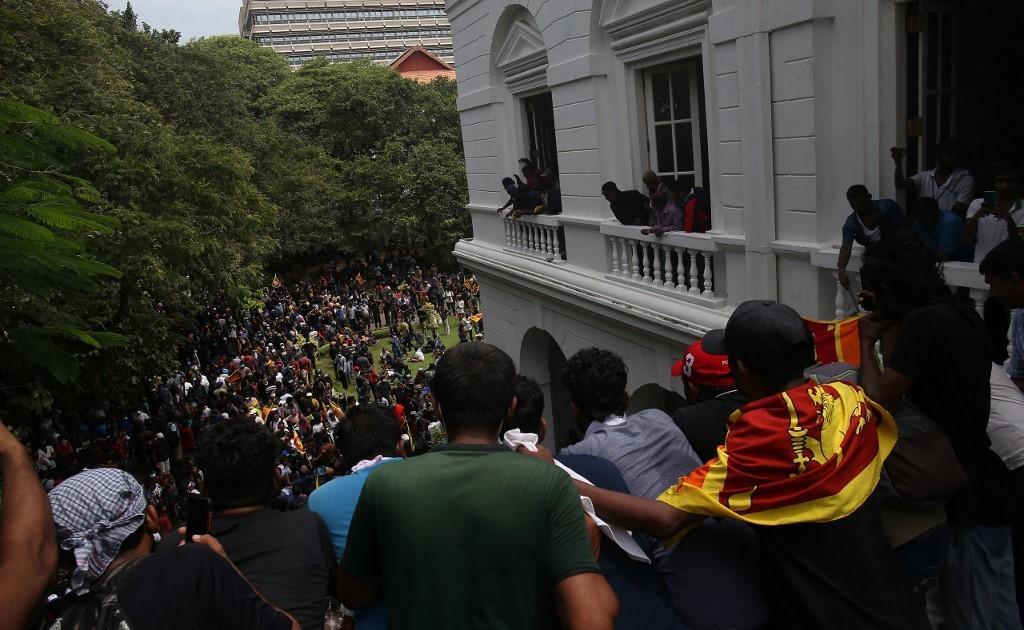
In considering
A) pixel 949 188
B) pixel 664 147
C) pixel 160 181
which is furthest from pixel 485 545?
pixel 160 181

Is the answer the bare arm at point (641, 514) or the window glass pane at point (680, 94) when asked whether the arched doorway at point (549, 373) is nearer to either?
the window glass pane at point (680, 94)

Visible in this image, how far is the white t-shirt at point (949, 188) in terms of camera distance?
5062 mm

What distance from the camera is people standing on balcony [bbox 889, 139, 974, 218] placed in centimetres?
505

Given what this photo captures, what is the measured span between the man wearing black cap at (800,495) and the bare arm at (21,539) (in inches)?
52.7

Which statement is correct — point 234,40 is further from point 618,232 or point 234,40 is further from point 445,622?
point 445,622

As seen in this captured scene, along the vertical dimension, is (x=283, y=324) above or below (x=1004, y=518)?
below

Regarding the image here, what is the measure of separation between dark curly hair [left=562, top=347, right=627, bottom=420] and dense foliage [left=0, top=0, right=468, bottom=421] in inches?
125

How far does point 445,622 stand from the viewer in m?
1.87

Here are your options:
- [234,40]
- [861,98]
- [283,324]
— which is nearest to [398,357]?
[283,324]

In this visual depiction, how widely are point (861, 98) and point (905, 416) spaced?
12.6 ft

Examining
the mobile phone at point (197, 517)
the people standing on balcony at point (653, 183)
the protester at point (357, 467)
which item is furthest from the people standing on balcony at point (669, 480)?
the people standing on balcony at point (653, 183)

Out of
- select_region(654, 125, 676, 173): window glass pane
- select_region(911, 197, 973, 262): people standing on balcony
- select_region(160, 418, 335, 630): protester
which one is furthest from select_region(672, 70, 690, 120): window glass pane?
select_region(160, 418, 335, 630): protester

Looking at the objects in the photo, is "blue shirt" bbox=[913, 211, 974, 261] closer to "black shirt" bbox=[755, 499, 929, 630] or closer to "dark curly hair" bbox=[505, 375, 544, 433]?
"dark curly hair" bbox=[505, 375, 544, 433]

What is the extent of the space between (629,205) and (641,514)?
638 cm
